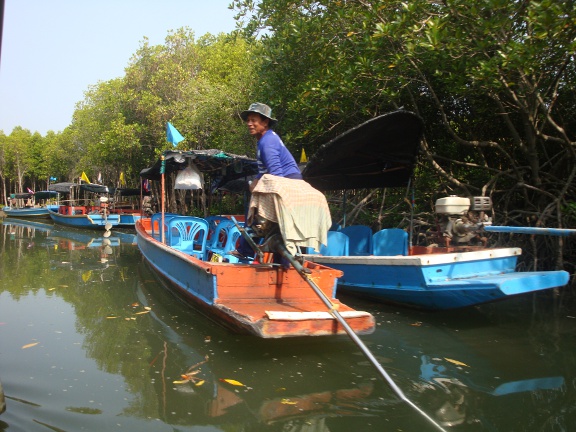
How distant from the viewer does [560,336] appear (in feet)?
16.4

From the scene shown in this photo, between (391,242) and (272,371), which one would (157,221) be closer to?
(391,242)

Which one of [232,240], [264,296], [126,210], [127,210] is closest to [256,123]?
[264,296]

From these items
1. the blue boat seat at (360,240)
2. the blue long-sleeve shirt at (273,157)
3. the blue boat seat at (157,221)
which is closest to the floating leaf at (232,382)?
the blue long-sleeve shirt at (273,157)

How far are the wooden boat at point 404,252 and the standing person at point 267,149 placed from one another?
1.43m

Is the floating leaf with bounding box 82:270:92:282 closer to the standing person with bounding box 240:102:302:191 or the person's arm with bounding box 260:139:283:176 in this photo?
the standing person with bounding box 240:102:302:191

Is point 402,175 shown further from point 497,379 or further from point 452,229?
point 497,379

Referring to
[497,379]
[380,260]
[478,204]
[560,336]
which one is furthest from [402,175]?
[497,379]

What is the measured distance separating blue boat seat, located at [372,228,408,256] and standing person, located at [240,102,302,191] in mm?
2649

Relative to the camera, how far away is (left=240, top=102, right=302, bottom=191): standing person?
Answer: 4414mm

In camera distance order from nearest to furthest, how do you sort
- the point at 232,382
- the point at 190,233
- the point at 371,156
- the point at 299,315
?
the point at 232,382, the point at 299,315, the point at 371,156, the point at 190,233

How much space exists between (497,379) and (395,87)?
584 centimetres

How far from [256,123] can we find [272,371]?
2318mm

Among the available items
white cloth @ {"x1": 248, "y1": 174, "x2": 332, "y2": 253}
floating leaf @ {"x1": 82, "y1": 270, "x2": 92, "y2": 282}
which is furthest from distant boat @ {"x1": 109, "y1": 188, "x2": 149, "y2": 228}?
white cloth @ {"x1": 248, "y1": 174, "x2": 332, "y2": 253}

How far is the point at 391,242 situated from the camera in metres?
6.88
